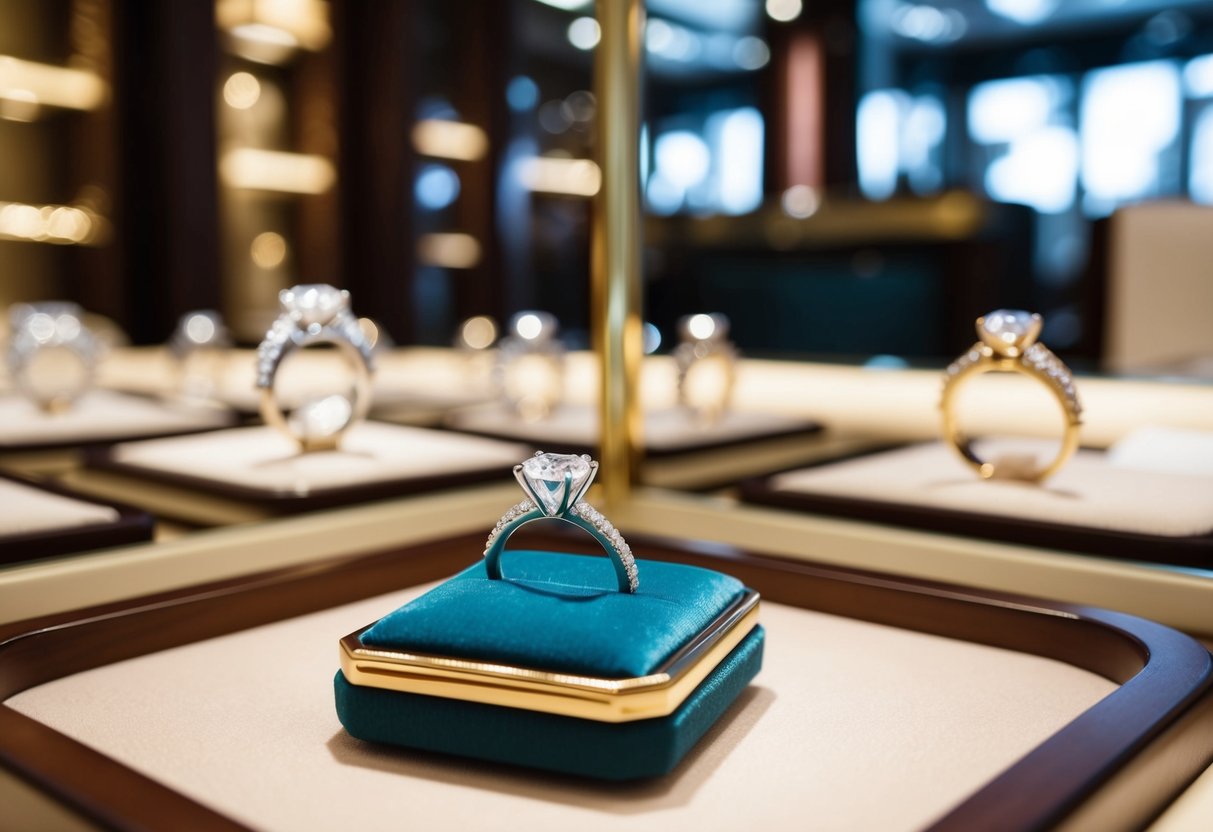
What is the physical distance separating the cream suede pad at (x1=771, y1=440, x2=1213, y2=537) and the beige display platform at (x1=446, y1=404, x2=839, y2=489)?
0.32 ft

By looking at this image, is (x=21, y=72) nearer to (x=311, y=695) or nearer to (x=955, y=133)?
(x=311, y=695)

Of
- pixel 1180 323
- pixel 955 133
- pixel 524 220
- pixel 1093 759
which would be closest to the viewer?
pixel 1093 759

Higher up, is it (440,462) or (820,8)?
(820,8)

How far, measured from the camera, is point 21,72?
65 centimetres

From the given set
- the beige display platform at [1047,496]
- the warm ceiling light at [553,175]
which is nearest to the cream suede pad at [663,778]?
the beige display platform at [1047,496]

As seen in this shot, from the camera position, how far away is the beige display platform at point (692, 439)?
2.55ft

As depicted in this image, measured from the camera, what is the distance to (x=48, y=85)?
67 centimetres

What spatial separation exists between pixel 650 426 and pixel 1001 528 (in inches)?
13.4

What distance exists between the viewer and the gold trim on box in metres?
0.29

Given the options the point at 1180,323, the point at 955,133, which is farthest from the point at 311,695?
the point at 955,133

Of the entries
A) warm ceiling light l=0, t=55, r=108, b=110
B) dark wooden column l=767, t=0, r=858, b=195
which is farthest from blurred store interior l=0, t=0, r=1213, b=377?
dark wooden column l=767, t=0, r=858, b=195

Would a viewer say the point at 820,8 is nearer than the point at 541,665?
No

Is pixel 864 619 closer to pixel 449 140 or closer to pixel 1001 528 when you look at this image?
pixel 1001 528

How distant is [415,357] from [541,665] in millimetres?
790
